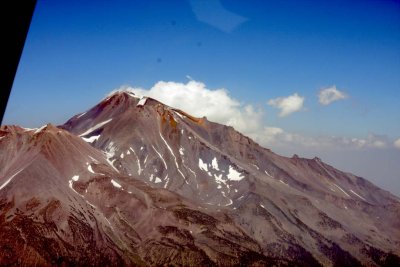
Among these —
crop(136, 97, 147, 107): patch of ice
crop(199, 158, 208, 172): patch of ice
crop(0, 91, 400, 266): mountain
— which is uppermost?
crop(136, 97, 147, 107): patch of ice

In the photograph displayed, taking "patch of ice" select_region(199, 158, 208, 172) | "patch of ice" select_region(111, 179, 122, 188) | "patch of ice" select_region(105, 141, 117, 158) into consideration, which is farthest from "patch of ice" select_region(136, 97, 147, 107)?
"patch of ice" select_region(111, 179, 122, 188)

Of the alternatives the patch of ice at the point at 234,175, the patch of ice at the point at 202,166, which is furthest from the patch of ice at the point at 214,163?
the patch of ice at the point at 234,175

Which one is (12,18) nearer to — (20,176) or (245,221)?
(20,176)

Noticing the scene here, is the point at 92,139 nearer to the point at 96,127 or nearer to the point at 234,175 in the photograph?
the point at 96,127

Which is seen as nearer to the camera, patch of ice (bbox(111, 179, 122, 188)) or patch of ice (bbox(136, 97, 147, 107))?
patch of ice (bbox(111, 179, 122, 188))

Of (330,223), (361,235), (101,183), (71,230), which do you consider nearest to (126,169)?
(101,183)

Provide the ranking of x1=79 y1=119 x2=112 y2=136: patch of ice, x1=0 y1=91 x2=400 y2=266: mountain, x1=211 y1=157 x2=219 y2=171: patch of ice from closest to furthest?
x1=0 y1=91 x2=400 y2=266: mountain
x1=211 y1=157 x2=219 y2=171: patch of ice
x1=79 y1=119 x2=112 y2=136: patch of ice

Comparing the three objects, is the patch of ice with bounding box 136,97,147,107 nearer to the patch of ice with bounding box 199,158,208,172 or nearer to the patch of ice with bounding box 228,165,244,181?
the patch of ice with bounding box 199,158,208,172

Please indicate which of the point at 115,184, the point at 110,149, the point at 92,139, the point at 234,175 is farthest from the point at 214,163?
the point at 92,139

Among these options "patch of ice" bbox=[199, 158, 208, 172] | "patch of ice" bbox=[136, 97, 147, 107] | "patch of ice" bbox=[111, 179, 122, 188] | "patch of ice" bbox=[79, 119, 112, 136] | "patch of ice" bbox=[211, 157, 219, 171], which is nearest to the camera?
"patch of ice" bbox=[111, 179, 122, 188]
